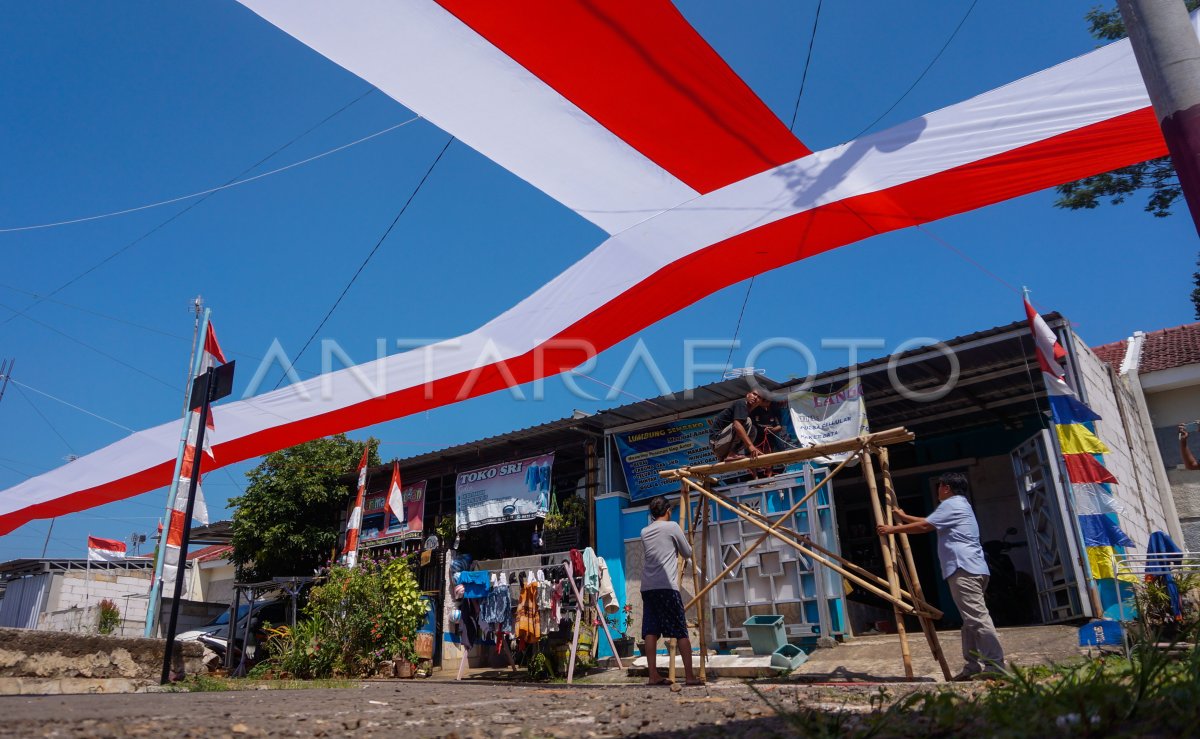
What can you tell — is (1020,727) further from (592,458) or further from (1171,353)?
(1171,353)

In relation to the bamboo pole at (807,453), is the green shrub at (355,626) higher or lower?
lower

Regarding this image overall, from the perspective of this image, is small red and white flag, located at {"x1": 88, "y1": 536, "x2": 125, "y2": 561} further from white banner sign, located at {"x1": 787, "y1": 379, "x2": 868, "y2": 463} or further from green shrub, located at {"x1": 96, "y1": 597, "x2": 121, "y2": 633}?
white banner sign, located at {"x1": 787, "y1": 379, "x2": 868, "y2": 463}

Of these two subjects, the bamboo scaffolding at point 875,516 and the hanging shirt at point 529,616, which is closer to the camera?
the bamboo scaffolding at point 875,516

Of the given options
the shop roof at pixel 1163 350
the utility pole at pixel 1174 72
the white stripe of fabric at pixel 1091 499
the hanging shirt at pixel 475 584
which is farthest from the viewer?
the shop roof at pixel 1163 350

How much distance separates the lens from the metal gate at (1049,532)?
27.3 feet

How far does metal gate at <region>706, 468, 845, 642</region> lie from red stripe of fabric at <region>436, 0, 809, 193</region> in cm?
485

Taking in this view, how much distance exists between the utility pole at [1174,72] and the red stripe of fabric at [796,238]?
68.1 inches

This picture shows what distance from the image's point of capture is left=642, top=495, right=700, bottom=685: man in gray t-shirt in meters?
5.93

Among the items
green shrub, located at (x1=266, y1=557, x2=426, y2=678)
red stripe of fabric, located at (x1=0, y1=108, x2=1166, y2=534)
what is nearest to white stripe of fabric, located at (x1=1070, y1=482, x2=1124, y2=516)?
red stripe of fabric, located at (x1=0, y1=108, x2=1166, y2=534)

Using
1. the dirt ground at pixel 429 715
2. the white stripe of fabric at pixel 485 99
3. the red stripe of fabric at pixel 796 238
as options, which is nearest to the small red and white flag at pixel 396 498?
the red stripe of fabric at pixel 796 238

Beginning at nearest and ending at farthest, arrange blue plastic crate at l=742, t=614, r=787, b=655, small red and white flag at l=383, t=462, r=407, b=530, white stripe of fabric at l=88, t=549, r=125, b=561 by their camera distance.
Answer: blue plastic crate at l=742, t=614, r=787, b=655 → small red and white flag at l=383, t=462, r=407, b=530 → white stripe of fabric at l=88, t=549, r=125, b=561

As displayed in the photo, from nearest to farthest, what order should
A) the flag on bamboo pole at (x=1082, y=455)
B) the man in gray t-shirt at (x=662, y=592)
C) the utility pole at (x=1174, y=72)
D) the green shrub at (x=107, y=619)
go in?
the utility pole at (x=1174, y=72), the man in gray t-shirt at (x=662, y=592), the flag on bamboo pole at (x=1082, y=455), the green shrub at (x=107, y=619)

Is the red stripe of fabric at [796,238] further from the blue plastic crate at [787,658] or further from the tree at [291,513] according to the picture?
the tree at [291,513]

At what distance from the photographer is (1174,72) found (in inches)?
109
